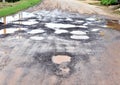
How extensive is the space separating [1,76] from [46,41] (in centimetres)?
477

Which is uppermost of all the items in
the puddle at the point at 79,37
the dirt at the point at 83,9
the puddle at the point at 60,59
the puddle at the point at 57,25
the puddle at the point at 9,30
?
the puddle at the point at 60,59

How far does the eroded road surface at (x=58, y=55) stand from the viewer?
8453 mm

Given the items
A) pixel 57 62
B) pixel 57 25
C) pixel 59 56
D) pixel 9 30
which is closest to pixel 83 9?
pixel 57 25

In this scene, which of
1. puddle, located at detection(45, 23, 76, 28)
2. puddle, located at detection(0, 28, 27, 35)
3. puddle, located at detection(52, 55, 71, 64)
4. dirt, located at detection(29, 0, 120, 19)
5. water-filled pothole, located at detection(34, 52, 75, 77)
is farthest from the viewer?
dirt, located at detection(29, 0, 120, 19)

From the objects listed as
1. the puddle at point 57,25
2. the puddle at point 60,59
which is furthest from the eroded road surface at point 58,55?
the puddle at point 57,25

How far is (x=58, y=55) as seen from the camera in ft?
35.7

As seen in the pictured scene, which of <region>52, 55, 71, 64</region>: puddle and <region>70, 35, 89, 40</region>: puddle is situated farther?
<region>70, 35, 89, 40</region>: puddle

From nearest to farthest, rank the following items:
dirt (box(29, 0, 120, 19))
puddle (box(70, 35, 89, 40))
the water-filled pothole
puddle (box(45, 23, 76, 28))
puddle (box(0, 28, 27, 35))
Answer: the water-filled pothole
puddle (box(70, 35, 89, 40))
puddle (box(0, 28, 27, 35))
puddle (box(45, 23, 76, 28))
dirt (box(29, 0, 120, 19))

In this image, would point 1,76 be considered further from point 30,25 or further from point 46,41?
point 30,25

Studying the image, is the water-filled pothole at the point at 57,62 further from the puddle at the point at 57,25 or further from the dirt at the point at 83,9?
the dirt at the point at 83,9

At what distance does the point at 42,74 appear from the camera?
8.75m

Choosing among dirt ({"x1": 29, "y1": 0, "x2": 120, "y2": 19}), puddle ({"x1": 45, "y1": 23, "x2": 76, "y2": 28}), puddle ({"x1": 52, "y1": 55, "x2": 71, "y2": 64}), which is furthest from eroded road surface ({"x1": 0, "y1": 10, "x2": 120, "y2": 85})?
dirt ({"x1": 29, "y1": 0, "x2": 120, "y2": 19})

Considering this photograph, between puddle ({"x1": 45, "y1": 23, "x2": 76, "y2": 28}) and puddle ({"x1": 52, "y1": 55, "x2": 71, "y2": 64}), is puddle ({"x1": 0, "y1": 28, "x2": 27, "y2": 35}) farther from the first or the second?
puddle ({"x1": 52, "y1": 55, "x2": 71, "y2": 64})

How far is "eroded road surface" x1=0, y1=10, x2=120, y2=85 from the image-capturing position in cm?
845
